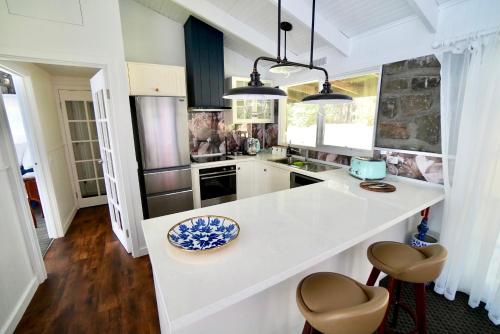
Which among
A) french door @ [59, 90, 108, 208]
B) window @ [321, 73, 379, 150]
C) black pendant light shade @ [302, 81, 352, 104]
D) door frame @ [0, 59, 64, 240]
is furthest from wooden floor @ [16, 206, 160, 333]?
window @ [321, 73, 379, 150]

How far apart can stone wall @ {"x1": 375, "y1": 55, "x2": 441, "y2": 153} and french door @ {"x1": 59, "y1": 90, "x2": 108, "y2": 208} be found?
415cm

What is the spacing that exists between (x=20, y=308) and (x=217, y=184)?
217 centimetres

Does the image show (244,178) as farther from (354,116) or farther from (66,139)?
(66,139)

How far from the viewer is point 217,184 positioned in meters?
3.21

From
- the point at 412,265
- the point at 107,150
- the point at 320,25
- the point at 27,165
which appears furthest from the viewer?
the point at 27,165

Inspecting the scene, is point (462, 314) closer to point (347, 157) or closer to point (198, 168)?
point (347, 157)

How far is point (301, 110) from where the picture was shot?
3279 mm

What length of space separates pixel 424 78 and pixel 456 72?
0.25m

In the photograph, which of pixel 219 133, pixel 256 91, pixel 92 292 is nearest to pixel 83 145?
pixel 219 133

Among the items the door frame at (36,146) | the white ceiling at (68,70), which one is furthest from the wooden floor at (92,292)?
the white ceiling at (68,70)

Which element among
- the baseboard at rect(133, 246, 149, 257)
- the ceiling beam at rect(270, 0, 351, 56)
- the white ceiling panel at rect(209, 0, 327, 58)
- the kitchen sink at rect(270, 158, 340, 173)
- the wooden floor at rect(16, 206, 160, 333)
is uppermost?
the white ceiling panel at rect(209, 0, 327, 58)

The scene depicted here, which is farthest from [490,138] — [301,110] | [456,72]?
[301,110]

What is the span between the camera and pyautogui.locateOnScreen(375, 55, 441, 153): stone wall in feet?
6.22

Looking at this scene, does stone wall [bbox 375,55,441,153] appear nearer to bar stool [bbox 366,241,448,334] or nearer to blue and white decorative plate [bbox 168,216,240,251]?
bar stool [bbox 366,241,448,334]
